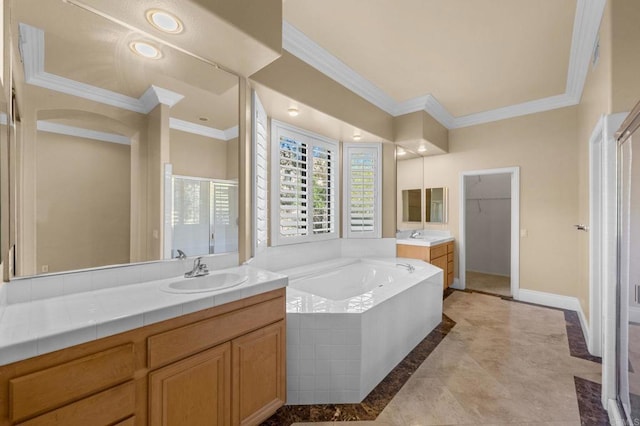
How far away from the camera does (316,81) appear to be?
263 centimetres

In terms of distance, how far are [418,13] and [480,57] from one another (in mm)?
1019

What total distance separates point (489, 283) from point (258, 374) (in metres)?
4.70

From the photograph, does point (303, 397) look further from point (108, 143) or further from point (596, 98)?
point (596, 98)

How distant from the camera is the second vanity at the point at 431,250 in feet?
12.5

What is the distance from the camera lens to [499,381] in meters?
2.08

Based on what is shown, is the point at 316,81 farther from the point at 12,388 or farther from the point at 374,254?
the point at 12,388

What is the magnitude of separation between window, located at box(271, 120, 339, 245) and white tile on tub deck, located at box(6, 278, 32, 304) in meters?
1.85

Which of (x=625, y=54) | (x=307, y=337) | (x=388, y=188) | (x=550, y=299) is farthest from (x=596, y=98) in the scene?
(x=307, y=337)

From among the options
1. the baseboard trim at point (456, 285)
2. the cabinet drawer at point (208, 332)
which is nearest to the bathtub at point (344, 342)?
the cabinet drawer at point (208, 332)

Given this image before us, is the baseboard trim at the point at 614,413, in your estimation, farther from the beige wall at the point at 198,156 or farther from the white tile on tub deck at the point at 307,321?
the beige wall at the point at 198,156

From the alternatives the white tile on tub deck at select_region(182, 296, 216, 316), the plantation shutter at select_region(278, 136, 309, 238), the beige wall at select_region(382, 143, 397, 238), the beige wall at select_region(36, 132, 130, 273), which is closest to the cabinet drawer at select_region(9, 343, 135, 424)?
the white tile on tub deck at select_region(182, 296, 216, 316)

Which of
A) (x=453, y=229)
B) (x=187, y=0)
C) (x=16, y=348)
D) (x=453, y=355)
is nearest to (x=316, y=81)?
(x=187, y=0)

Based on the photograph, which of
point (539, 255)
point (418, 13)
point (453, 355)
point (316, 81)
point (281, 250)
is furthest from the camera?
point (539, 255)

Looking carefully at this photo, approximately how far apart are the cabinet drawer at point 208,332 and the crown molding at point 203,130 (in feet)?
4.17
